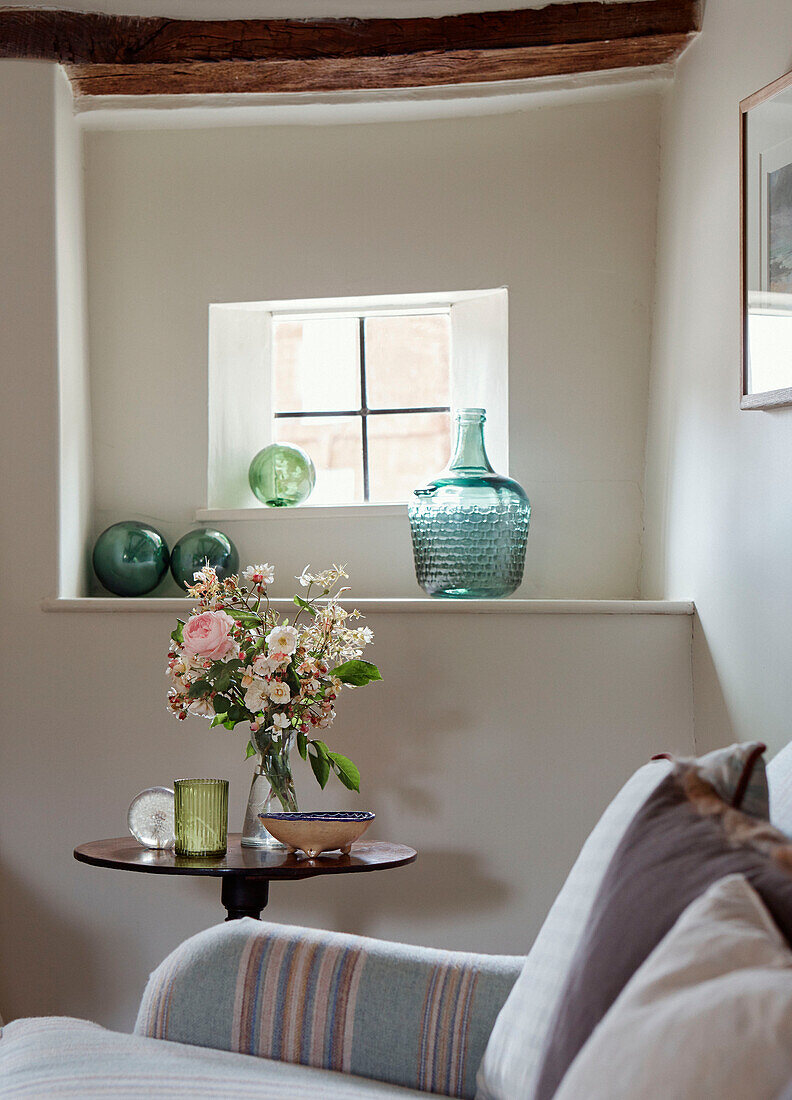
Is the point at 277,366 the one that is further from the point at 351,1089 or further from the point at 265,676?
the point at 351,1089

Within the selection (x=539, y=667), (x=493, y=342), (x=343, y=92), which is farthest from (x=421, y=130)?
(x=539, y=667)

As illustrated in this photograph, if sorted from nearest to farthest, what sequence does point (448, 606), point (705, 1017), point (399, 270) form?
point (705, 1017), point (448, 606), point (399, 270)

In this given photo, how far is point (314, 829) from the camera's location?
1.81 metres

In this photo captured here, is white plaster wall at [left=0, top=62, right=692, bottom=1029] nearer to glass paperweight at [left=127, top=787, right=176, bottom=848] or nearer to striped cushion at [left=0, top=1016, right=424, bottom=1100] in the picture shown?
glass paperweight at [left=127, top=787, right=176, bottom=848]

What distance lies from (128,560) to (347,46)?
1227 millimetres

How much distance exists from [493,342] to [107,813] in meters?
1.40

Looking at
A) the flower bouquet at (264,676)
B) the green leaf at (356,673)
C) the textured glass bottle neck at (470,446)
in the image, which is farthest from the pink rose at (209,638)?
the textured glass bottle neck at (470,446)

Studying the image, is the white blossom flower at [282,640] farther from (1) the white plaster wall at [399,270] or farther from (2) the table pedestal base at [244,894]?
(1) the white plaster wall at [399,270]

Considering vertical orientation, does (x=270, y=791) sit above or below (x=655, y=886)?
below

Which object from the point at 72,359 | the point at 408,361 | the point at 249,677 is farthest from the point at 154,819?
the point at 408,361

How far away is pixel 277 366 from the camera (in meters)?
2.85

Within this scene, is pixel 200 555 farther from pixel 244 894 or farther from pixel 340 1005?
pixel 340 1005

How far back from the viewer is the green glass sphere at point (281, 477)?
2654mm

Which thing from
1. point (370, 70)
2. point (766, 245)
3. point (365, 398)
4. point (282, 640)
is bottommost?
point (282, 640)
